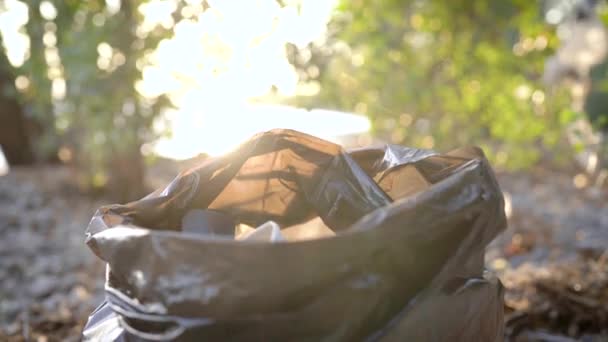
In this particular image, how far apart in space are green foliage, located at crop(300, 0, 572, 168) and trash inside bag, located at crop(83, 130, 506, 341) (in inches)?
146

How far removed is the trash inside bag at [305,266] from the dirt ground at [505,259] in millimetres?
1173

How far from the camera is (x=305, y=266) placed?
1.27m

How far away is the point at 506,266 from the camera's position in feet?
14.0

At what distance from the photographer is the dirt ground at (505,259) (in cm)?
274

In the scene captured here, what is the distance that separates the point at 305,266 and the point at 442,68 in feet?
16.0

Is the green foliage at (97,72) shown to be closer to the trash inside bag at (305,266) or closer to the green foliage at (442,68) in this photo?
the green foliage at (442,68)

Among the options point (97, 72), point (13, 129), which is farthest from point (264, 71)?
point (13, 129)

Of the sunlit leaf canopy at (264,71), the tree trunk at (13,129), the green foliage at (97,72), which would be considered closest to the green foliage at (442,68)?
the sunlit leaf canopy at (264,71)

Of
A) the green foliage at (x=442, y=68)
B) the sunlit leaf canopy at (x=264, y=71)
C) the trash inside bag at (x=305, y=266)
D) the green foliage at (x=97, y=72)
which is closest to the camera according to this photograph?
the trash inside bag at (x=305, y=266)

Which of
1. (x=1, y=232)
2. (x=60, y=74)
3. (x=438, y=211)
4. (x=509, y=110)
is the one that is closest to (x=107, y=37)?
(x=60, y=74)

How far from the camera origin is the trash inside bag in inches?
50.4

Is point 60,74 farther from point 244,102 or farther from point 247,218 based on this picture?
point 247,218

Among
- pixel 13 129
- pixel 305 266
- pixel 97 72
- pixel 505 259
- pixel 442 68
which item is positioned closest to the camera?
pixel 305 266

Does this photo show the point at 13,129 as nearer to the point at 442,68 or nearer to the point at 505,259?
the point at 442,68
